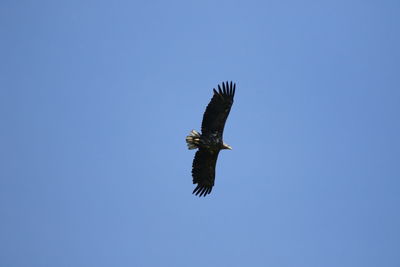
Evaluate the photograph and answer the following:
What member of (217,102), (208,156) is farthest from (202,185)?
(217,102)

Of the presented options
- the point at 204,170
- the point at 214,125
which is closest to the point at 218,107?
the point at 214,125

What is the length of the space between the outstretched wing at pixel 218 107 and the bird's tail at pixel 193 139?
0.33 meters

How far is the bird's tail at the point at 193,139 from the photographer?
23188 mm

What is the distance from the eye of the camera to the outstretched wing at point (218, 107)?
918 inches

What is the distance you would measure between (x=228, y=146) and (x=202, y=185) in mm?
2109

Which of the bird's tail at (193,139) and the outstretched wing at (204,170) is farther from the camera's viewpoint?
the outstretched wing at (204,170)

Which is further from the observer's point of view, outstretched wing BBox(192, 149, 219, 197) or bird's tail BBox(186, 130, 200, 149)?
outstretched wing BBox(192, 149, 219, 197)

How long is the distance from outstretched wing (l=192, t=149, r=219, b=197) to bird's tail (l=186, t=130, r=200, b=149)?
36.7 inches

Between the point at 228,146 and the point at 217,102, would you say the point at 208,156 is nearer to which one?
the point at 228,146

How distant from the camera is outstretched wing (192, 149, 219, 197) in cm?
2441

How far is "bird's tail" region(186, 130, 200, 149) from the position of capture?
76.1ft

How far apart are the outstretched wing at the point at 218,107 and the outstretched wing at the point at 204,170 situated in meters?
1.27

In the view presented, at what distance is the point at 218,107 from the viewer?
23.4m

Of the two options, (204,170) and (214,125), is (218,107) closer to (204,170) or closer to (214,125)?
(214,125)
